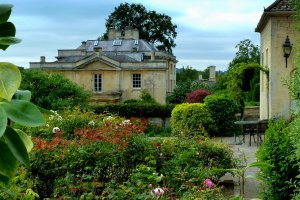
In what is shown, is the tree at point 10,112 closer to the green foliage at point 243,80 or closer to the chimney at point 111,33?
the green foliage at point 243,80

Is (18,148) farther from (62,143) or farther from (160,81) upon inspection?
(160,81)

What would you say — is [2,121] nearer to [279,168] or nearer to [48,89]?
[279,168]

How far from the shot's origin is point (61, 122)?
1323 centimetres

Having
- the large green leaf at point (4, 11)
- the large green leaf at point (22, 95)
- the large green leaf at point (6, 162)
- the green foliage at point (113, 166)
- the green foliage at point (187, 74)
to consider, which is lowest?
the green foliage at point (113, 166)

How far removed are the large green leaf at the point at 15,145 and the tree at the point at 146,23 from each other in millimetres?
65259

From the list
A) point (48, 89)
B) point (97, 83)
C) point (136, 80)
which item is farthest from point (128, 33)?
point (48, 89)

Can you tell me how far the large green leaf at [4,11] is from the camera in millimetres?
837

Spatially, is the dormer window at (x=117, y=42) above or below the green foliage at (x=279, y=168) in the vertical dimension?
above

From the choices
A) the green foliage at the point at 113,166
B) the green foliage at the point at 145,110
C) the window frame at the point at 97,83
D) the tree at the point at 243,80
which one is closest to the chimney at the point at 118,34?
the window frame at the point at 97,83

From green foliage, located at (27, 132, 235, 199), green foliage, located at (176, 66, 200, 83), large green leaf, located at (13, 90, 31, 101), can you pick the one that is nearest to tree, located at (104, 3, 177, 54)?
green foliage, located at (176, 66, 200, 83)

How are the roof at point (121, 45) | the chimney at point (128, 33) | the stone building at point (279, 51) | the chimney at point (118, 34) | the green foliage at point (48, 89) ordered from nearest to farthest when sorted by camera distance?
the stone building at point (279, 51) → the green foliage at point (48, 89) → the roof at point (121, 45) → the chimney at point (128, 33) → the chimney at point (118, 34)

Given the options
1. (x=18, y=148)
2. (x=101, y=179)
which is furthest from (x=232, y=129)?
(x=18, y=148)

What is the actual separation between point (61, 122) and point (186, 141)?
4.24m

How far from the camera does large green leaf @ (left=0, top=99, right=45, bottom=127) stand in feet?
2.62
